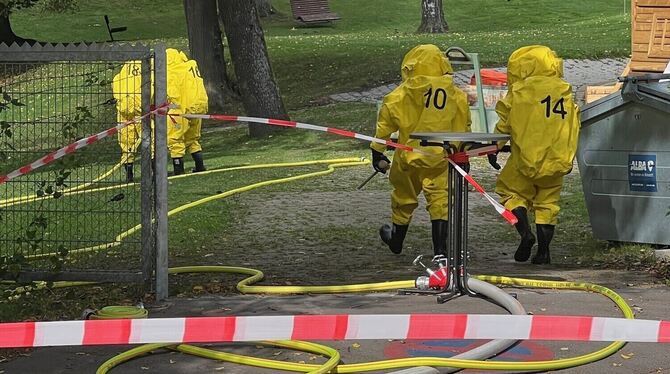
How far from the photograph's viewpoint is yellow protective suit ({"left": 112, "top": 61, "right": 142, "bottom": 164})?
25.8 ft

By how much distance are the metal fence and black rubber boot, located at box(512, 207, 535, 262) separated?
9.05 ft

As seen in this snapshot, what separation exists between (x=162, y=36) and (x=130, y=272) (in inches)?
1276

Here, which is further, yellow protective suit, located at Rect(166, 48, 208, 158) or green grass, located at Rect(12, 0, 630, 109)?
green grass, located at Rect(12, 0, 630, 109)

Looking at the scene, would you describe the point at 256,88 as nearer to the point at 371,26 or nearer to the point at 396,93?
the point at 396,93

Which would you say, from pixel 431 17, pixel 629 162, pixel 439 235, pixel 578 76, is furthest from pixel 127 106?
pixel 431 17

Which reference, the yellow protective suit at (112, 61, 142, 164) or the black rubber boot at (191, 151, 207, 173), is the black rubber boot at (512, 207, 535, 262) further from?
the black rubber boot at (191, 151, 207, 173)

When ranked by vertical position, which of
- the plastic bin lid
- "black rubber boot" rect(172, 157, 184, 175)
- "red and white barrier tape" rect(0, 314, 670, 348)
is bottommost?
"black rubber boot" rect(172, 157, 184, 175)

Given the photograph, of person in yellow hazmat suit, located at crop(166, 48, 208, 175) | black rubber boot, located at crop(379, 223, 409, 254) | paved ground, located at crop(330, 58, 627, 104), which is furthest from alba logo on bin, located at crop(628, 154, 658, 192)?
paved ground, located at crop(330, 58, 627, 104)

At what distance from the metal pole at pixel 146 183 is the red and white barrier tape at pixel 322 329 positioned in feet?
10.9

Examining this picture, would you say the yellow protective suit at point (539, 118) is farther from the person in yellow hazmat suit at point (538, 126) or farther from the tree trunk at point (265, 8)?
the tree trunk at point (265, 8)

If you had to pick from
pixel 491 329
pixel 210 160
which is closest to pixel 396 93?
pixel 491 329

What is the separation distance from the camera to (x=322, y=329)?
4.23 metres

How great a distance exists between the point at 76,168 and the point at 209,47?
1535cm

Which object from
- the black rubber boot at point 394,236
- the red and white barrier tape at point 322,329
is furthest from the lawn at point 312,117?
the red and white barrier tape at point 322,329
